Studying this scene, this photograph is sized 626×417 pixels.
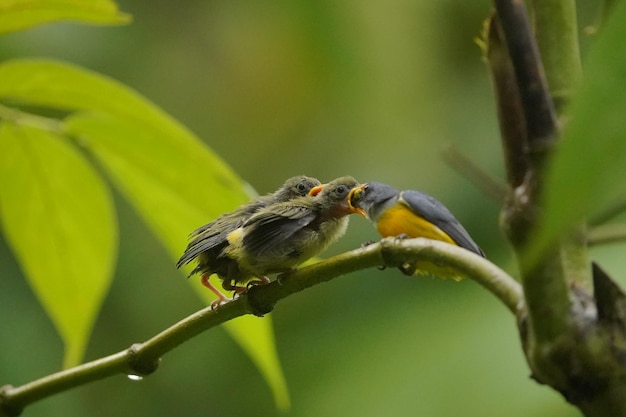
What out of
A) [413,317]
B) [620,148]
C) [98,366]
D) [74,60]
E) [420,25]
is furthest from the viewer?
[74,60]

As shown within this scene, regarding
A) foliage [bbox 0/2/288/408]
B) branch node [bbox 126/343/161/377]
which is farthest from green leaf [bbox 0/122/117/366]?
branch node [bbox 126/343/161/377]

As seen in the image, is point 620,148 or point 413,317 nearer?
point 620,148

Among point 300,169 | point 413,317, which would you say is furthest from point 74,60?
point 413,317

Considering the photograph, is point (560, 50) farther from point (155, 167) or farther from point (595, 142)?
point (155, 167)

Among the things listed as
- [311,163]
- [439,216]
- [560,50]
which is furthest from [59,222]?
[311,163]

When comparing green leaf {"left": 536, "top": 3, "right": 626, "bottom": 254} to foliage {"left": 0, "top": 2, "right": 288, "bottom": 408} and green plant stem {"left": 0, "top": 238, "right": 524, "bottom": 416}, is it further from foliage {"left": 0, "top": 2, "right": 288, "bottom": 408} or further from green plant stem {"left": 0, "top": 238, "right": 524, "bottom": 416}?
foliage {"left": 0, "top": 2, "right": 288, "bottom": 408}

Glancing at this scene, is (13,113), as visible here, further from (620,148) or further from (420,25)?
(420,25)

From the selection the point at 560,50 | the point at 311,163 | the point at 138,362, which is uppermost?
the point at 560,50

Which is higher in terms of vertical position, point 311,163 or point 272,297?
point 272,297
